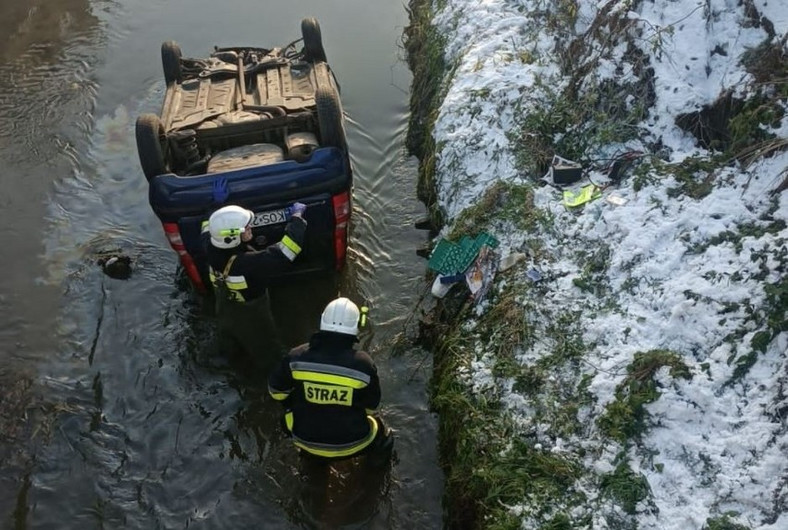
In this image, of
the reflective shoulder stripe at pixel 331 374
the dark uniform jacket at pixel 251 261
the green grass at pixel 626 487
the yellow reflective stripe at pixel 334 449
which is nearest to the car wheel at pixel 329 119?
the dark uniform jacket at pixel 251 261

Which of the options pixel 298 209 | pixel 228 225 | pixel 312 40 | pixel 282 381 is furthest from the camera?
pixel 312 40

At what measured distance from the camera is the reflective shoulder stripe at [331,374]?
160 inches

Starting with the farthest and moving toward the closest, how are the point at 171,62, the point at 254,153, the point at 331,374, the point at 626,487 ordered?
the point at 171,62 → the point at 254,153 → the point at 331,374 → the point at 626,487

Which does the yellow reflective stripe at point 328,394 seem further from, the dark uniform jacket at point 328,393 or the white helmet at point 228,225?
the white helmet at point 228,225

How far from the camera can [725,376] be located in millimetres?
4039

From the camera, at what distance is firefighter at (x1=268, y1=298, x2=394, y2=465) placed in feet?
13.4

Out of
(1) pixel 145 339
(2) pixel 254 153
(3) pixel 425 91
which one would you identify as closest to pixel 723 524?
(2) pixel 254 153

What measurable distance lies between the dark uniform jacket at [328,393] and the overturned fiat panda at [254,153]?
1.74m

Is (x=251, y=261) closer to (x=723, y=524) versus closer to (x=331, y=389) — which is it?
(x=331, y=389)

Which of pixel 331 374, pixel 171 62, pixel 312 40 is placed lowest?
pixel 331 374

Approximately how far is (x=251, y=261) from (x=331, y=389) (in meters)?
1.44

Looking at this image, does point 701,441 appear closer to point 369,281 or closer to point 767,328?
point 767,328

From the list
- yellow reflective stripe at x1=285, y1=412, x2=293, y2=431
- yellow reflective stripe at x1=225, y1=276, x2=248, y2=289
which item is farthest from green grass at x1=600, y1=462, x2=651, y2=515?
yellow reflective stripe at x1=225, y1=276, x2=248, y2=289

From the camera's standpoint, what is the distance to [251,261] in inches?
199
